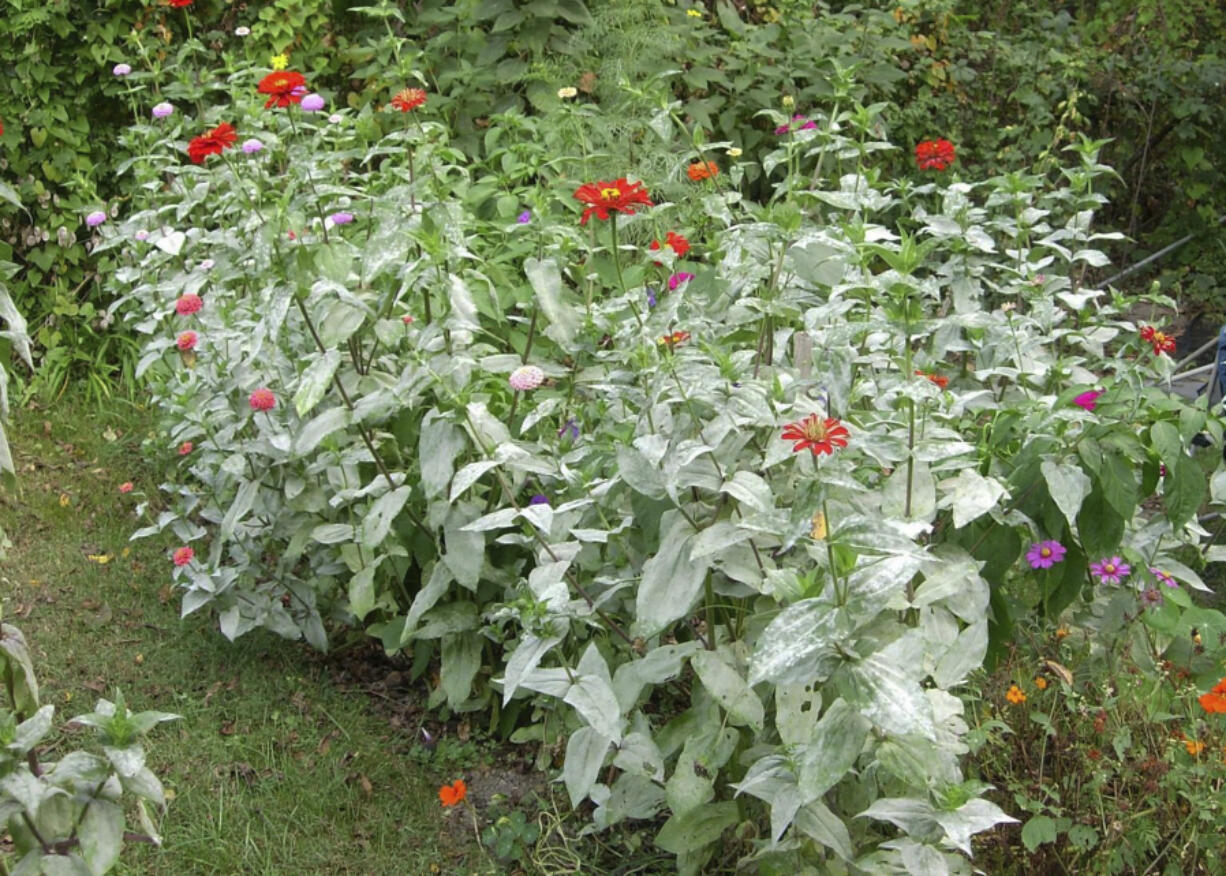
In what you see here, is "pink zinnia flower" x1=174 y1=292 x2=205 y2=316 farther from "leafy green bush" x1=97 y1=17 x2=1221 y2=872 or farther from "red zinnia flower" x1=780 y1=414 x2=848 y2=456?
"red zinnia flower" x1=780 y1=414 x2=848 y2=456

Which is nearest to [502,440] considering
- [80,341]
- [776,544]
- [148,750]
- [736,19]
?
[776,544]

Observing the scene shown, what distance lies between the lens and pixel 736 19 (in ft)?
18.4

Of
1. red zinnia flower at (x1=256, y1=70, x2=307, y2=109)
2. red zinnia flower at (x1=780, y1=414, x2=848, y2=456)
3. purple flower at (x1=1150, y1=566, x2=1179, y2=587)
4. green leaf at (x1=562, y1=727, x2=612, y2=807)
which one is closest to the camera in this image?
red zinnia flower at (x1=780, y1=414, x2=848, y2=456)

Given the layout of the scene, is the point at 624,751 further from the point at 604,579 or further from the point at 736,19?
the point at 736,19

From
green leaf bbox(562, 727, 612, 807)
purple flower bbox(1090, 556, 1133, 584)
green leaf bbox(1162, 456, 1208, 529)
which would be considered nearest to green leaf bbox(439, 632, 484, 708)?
green leaf bbox(562, 727, 612, 807)

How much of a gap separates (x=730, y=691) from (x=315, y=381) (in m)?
1.03

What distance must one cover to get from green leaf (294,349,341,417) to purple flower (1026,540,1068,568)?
143 cm

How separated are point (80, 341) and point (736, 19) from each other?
3.05 m

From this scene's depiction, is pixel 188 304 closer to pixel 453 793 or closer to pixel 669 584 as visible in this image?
pixel 453 793

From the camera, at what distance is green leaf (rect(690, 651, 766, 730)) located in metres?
2.18

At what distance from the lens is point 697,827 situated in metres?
2.35

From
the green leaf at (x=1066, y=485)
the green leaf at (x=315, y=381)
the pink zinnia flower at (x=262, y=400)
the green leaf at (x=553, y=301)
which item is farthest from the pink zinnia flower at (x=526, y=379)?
the green leaf at (x=1066, y=485)

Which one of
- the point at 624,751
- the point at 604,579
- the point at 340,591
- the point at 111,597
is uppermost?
the point at 604,579

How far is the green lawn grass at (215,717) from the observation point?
276cm
